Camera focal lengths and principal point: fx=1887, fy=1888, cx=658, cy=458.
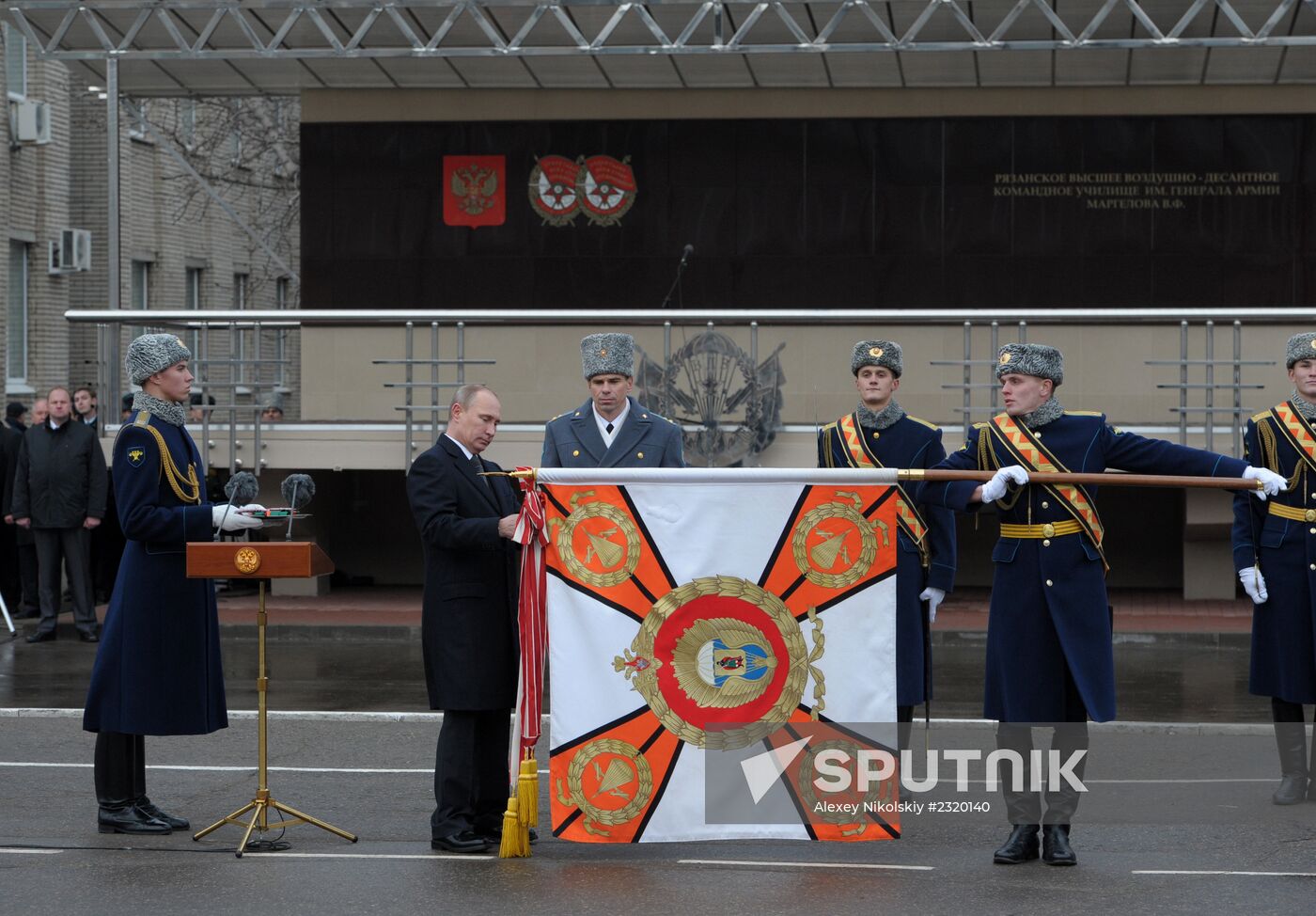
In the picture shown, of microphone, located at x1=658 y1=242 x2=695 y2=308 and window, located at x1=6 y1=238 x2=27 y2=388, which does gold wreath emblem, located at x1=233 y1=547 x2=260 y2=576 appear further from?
window, located at x1=6 y1=238 x2=27 y2=388

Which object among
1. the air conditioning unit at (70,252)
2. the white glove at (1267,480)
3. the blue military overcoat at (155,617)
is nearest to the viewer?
the white glove at (1267,480)

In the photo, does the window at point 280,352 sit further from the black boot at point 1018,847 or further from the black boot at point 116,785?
the black boot at point 1018,847

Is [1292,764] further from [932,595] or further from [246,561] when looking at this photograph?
[246,561]

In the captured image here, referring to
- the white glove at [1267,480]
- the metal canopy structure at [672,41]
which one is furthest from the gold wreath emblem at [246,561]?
the metal canopy structure at [672,41]

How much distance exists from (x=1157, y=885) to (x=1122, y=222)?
515 inches

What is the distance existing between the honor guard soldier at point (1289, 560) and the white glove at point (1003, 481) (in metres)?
2.12

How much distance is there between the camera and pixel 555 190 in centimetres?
2012

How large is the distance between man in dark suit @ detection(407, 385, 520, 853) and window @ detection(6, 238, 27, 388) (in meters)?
23.6

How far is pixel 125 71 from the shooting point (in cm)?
2050

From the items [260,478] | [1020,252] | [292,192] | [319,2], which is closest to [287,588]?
[260,478]

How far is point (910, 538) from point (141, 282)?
91.2 ft

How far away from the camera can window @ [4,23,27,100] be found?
1149 inches

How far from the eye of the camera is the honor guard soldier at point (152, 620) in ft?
27.3

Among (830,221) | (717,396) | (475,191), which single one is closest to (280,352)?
(475,191)
